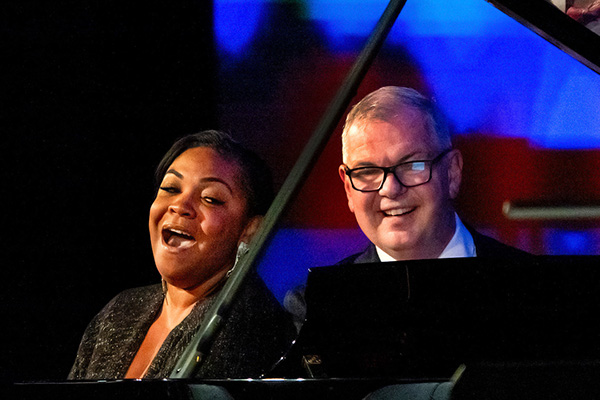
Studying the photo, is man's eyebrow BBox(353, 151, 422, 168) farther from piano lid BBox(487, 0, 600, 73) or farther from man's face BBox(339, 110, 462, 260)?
piano lid BBox(487, 0, 600, 73)

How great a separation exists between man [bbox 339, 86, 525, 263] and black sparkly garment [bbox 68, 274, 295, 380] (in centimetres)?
36

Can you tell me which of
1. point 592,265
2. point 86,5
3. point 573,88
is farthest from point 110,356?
point 573,88

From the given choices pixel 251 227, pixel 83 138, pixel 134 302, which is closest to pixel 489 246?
pixel 251 227

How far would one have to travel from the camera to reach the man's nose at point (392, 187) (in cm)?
194

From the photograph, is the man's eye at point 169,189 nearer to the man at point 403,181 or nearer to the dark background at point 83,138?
the dark background at point 83,138

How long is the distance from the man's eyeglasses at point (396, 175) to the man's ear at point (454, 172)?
61 mm

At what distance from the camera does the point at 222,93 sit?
6.97 feet

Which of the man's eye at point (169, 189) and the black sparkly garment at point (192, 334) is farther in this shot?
A: the man's eye at point (169, 189)

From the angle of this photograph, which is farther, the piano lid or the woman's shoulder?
the woman's shoulder

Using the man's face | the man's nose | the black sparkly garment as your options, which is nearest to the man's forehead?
the man's face

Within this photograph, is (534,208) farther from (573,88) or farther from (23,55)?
(23,55)

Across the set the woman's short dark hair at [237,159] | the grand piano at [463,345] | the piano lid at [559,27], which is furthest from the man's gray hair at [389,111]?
the grand piano at [463,345]

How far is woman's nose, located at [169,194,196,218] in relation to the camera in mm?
2049

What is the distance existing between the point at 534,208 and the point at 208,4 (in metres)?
1.47
